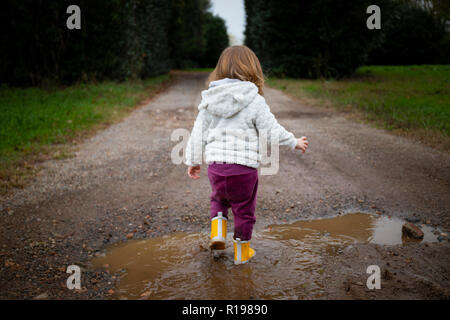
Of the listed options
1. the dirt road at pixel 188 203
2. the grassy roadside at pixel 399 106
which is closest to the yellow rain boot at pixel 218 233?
the dirt road at pixel 188 203

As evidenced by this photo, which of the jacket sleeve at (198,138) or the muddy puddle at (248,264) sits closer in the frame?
the muddy puddle at (248,264)

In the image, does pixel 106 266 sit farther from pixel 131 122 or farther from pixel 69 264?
pixel 131 122

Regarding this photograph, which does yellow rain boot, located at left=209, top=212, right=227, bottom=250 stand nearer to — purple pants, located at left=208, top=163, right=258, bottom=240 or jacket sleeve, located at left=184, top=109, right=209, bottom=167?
purple pants, located at left=208, top=163, right=258, bottom=240

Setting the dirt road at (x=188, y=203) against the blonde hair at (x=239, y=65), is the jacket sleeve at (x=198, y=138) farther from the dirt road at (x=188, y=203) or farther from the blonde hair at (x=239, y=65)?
the dirt road at (x=188, y=203)

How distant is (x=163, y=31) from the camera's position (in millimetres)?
21984

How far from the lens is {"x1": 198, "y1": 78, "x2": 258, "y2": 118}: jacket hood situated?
2.56 m

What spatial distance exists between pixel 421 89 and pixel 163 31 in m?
15.1

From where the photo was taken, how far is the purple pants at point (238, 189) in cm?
260

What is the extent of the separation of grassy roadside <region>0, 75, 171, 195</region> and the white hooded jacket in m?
2.80

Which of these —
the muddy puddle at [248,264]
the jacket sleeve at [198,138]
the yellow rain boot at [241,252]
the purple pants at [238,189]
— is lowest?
the muddy puddle at [248,264]

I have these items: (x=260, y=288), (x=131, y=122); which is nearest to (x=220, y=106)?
(x=260, y=288)

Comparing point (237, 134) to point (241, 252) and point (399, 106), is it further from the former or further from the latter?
point (399, 106)

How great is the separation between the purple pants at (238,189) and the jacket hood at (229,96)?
38cm

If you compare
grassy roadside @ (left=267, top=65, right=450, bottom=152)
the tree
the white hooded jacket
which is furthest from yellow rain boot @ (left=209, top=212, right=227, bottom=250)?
the tree
